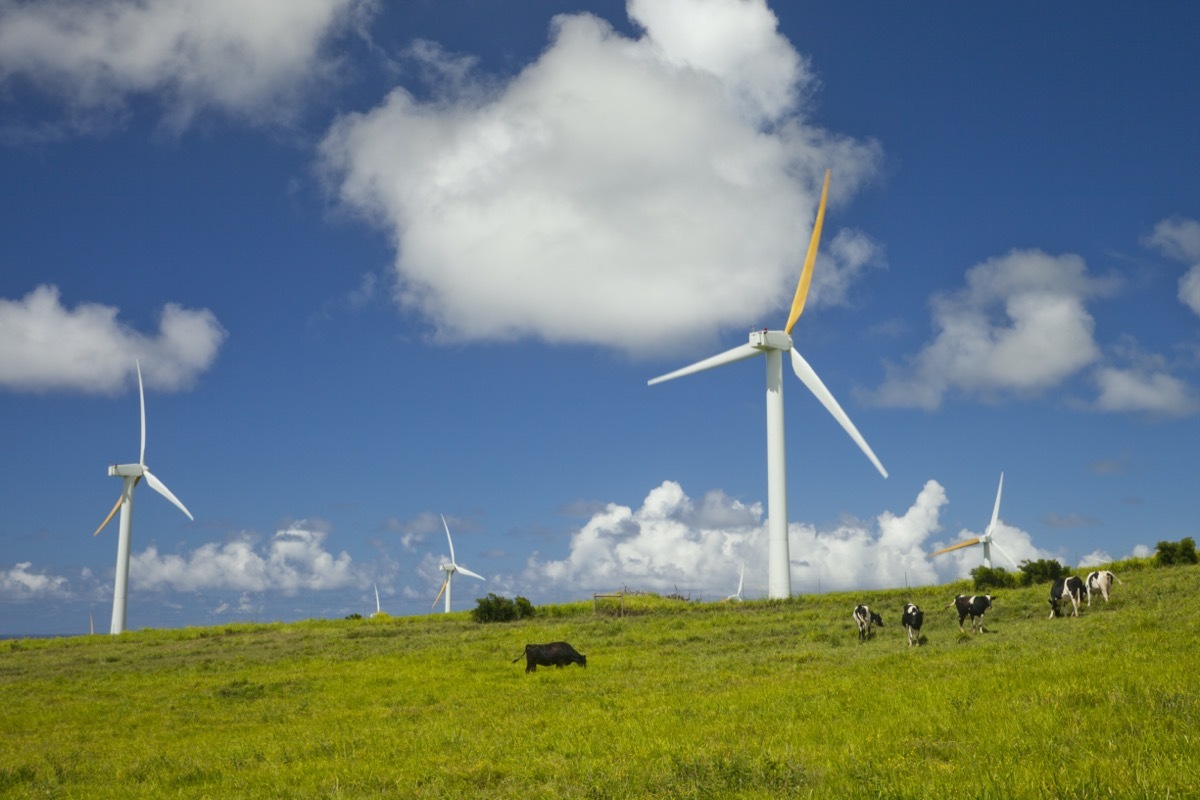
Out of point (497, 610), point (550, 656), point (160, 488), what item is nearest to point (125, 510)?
point (160, 488)

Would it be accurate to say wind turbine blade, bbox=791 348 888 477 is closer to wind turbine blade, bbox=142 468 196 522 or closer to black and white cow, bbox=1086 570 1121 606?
black and white cow, bbox=1086 570 1121 606

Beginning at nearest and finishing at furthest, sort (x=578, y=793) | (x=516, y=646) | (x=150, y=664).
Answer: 1. (x=578, y=793)
2. (x=516, y=646)
3. (x=150, y=664)

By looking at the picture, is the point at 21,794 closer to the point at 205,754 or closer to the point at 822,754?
the point at 205,754

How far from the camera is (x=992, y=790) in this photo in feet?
27.6

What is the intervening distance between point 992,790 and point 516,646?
30.3 meters

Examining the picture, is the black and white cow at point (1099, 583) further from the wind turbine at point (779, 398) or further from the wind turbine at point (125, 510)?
the wind turbine at point (125, 510)

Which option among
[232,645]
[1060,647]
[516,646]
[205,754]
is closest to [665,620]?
[516,646]

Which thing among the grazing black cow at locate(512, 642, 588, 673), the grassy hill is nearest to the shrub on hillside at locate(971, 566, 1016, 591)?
the grassy hill

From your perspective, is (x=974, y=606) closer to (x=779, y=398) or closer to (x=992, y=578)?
(x=992, y=578)

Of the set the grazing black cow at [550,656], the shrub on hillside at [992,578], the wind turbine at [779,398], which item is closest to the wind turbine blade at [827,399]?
the wind turbine at [779,398]

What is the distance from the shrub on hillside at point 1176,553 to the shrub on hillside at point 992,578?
7.58 meters

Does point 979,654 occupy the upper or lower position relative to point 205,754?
upper

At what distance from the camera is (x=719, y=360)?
6588cm

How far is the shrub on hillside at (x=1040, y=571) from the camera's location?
50812mm
